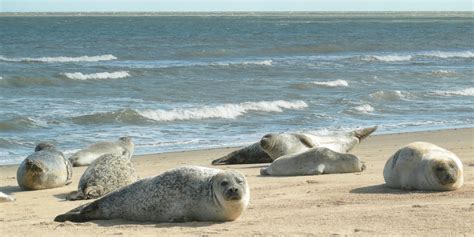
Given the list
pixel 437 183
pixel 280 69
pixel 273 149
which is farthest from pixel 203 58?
pixel 437 183

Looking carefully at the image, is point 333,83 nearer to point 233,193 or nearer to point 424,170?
point 424,170

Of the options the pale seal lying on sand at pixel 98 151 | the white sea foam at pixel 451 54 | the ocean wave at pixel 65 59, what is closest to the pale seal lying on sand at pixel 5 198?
the pale seal lying on sand at pixel 98 151

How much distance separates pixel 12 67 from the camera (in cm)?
3056

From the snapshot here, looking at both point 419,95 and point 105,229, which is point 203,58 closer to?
point 419,95

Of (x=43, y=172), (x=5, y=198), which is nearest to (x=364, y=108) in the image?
(x=43, y=172)

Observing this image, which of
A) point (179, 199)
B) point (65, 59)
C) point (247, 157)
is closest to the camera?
point (179, 199)

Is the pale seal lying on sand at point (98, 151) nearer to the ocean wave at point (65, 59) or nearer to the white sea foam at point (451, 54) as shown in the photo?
the ocean wave at point (65, 59)

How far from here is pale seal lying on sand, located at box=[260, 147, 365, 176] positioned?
9383mm

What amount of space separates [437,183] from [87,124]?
9409mm

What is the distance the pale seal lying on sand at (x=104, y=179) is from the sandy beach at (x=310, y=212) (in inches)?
8.1

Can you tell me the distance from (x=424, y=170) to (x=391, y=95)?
46.4 feet

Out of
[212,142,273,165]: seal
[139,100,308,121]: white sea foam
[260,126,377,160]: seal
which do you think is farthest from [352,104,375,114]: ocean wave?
[212,142,273,165]: seal

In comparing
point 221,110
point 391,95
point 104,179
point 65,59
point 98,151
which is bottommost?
point 391,95

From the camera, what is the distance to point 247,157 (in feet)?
37.4
